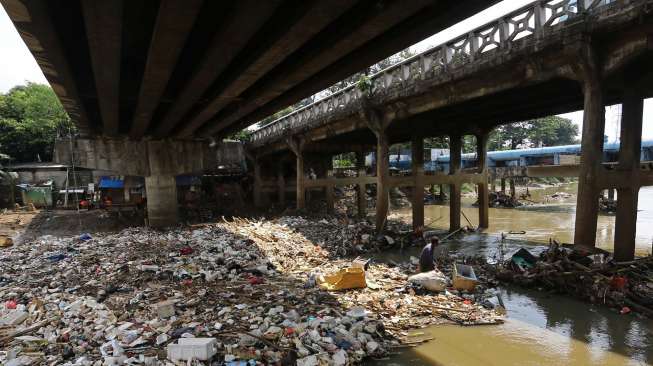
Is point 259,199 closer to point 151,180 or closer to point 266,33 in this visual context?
point 151,180

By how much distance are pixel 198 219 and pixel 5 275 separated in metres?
12.3

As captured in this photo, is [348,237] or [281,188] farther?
[281,188]

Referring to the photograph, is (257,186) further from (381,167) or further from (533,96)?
(533,96)

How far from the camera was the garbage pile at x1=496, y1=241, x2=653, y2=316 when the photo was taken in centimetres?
718

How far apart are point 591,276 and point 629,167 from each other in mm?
3229

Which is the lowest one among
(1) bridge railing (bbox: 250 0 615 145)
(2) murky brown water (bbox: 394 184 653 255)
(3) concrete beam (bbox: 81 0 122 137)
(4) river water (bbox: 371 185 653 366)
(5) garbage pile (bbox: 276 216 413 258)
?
(2) murky brown water (bbox: 394 184 653 255)

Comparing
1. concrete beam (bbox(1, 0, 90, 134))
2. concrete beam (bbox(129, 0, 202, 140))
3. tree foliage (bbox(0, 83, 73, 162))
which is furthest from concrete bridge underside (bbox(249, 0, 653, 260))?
tree foliage (bbox(0, 83, 73, 162))

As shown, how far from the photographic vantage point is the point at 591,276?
772 centimetres

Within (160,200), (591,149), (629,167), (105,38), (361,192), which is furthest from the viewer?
(361,192)

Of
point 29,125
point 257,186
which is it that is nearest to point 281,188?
point 257,186

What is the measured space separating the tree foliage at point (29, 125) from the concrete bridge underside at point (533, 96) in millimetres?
26252

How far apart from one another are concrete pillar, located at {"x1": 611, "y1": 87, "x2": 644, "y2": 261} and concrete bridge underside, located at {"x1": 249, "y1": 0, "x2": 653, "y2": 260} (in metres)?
0.02

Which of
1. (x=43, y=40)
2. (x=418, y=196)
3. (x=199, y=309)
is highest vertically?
(x=43, y=40)

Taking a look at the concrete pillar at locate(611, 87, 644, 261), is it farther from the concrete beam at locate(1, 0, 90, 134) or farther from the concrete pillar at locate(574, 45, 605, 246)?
the concrete beam at locate(1, 0, 90, 134)
